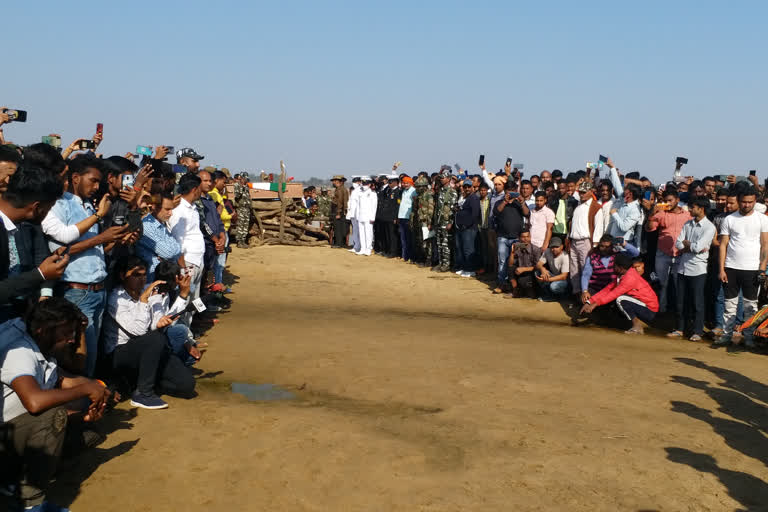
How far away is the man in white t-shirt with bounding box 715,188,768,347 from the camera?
9312 millimetres

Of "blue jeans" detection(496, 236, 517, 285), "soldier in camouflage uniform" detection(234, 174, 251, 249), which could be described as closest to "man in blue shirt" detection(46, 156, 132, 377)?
"blue jeans" detection(496, 236, 517, 285)

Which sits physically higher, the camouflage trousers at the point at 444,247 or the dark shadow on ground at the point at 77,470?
the camouflage trousers at the point at 444,247

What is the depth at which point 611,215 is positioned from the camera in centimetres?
1146

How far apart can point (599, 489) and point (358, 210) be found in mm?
15286

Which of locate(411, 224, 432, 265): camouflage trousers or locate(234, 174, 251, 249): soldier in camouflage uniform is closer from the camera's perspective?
locate(411, 224, 432, 265): camouflage trousers

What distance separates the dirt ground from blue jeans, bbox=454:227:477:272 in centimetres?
496

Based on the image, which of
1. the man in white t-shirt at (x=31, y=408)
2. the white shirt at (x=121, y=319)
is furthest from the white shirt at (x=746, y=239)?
the man in white t-shirt at (x=31, y=408)

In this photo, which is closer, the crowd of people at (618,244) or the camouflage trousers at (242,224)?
the crowd of people at (618,244)

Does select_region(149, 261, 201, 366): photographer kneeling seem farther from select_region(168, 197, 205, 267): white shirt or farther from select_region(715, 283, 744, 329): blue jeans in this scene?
select_region(715, 283, 744, 329): blue jeans

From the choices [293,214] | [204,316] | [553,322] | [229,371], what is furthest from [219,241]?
[293,214]

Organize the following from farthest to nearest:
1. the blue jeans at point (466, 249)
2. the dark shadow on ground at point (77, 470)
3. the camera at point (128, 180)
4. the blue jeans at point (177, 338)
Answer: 1. the blue jeans at point (466, 249)
2. the camera at point (128, 180)
3. the blue jeans at point (177, 338)
4. the dark shadow on ground at point (77, 470)

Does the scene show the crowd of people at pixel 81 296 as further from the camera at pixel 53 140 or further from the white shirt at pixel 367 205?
the white shirt at pixel 367 205

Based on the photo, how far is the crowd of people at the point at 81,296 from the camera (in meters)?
4.12

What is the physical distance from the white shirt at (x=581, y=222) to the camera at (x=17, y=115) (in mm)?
8245
